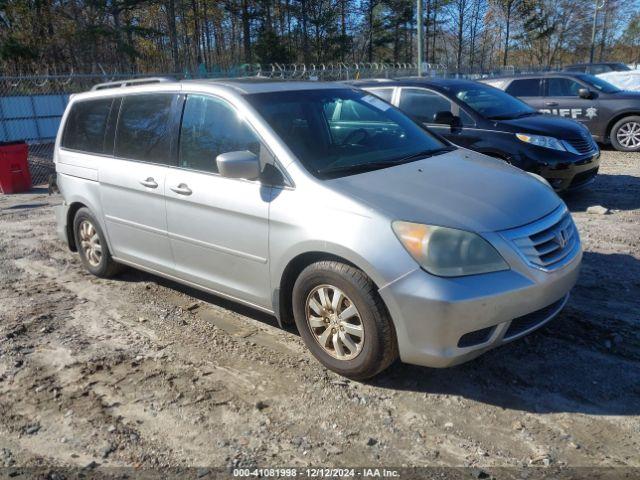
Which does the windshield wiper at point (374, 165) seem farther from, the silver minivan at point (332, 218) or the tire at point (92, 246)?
the tire at point (92, 246)

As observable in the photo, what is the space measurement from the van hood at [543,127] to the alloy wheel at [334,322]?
486cm

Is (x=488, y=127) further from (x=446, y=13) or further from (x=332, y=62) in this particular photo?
(x=446, y=13)

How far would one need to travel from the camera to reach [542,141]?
23.5 feet

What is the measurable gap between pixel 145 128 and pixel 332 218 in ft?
7.13

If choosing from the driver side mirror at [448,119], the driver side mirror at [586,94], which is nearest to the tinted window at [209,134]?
the driver side mirror at [448,119]

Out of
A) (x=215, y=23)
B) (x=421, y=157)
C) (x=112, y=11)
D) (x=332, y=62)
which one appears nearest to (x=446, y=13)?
(x=332, y=62)

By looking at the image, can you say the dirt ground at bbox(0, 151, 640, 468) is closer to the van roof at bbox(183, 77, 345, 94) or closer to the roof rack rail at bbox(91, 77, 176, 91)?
the van roof at bbox(183, 77, 345, 94)

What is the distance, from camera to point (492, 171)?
3.96 meters

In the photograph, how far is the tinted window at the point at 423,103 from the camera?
7734 millimetres

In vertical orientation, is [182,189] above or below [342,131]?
below

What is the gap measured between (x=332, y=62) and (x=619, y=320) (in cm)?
4365

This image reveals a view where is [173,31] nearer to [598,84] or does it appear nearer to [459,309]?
[598,84]

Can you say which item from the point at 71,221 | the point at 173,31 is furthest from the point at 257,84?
the point at 173,31

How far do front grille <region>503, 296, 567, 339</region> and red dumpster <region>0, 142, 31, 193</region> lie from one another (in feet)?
34.0
